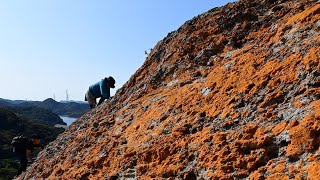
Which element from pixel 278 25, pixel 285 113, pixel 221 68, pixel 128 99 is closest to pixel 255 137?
pixel 285 113

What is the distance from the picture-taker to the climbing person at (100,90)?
12.8 meters

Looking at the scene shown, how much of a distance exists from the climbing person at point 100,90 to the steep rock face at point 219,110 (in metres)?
2.23

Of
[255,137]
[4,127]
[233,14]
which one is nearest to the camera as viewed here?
[255,137]

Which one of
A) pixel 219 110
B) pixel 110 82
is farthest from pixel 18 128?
pixel 219 110

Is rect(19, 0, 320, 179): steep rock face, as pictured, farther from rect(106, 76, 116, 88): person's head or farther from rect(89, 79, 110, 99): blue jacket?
rect(106, 76, 116, 88): person's head

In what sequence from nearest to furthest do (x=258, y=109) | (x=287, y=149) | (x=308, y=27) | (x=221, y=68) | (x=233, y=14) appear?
(x=287, y=149), (x=258, y=109), (x=308, y=27), (x=221, y=68), (x=233, y=14)

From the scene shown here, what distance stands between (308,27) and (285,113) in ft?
7.04

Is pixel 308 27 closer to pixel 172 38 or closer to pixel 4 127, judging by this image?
pixel 172 38

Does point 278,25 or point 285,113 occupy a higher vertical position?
point 278,25

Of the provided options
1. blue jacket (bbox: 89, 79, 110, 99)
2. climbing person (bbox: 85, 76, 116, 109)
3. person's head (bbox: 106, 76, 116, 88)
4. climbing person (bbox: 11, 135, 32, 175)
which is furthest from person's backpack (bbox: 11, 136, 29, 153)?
person's head (bbox: 106, 76, 116, 88)

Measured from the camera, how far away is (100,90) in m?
13.2

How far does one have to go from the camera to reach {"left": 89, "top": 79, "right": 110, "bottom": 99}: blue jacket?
41.8 feet

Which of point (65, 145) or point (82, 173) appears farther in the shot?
point (65, 145)

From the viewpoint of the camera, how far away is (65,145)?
9836 mm
